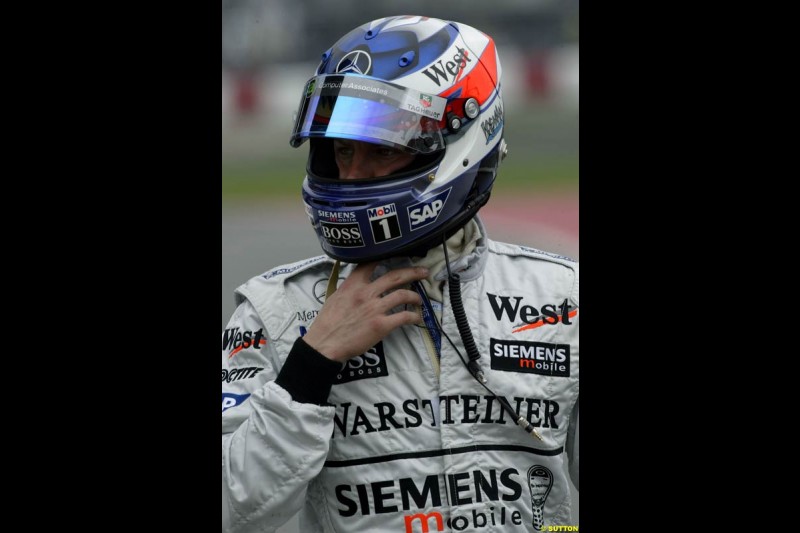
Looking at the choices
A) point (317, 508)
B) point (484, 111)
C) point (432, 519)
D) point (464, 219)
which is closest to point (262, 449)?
point (317, 508)

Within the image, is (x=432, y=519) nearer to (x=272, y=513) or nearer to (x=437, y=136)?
(x=272, y=513)

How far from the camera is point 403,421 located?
2.41m

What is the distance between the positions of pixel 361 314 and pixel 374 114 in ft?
1.79

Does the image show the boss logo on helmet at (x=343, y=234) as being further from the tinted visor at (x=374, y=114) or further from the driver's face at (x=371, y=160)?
the tinted visor at (x=374, y=114)

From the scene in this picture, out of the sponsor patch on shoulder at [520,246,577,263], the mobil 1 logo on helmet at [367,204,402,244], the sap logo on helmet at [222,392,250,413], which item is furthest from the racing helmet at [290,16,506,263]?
the sap logo on helmet at [222,392,250,413]

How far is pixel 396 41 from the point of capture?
2.54m

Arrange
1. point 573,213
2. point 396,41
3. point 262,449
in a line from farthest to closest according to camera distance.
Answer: point 573,213 < point 396,41 < point 262,449

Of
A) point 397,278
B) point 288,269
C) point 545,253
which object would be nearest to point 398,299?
point 397,278

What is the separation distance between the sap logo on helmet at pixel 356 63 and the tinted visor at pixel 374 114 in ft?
0.13

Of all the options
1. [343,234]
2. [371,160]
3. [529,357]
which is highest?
[371,160]

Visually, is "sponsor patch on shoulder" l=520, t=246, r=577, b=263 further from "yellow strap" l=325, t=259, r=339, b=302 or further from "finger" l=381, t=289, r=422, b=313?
"yellow strap" l=325, t=259, r=339, b=302

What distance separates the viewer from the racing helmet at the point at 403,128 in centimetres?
243

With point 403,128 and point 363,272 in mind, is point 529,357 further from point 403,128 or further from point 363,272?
point 403,128

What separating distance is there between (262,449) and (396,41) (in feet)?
3.91
